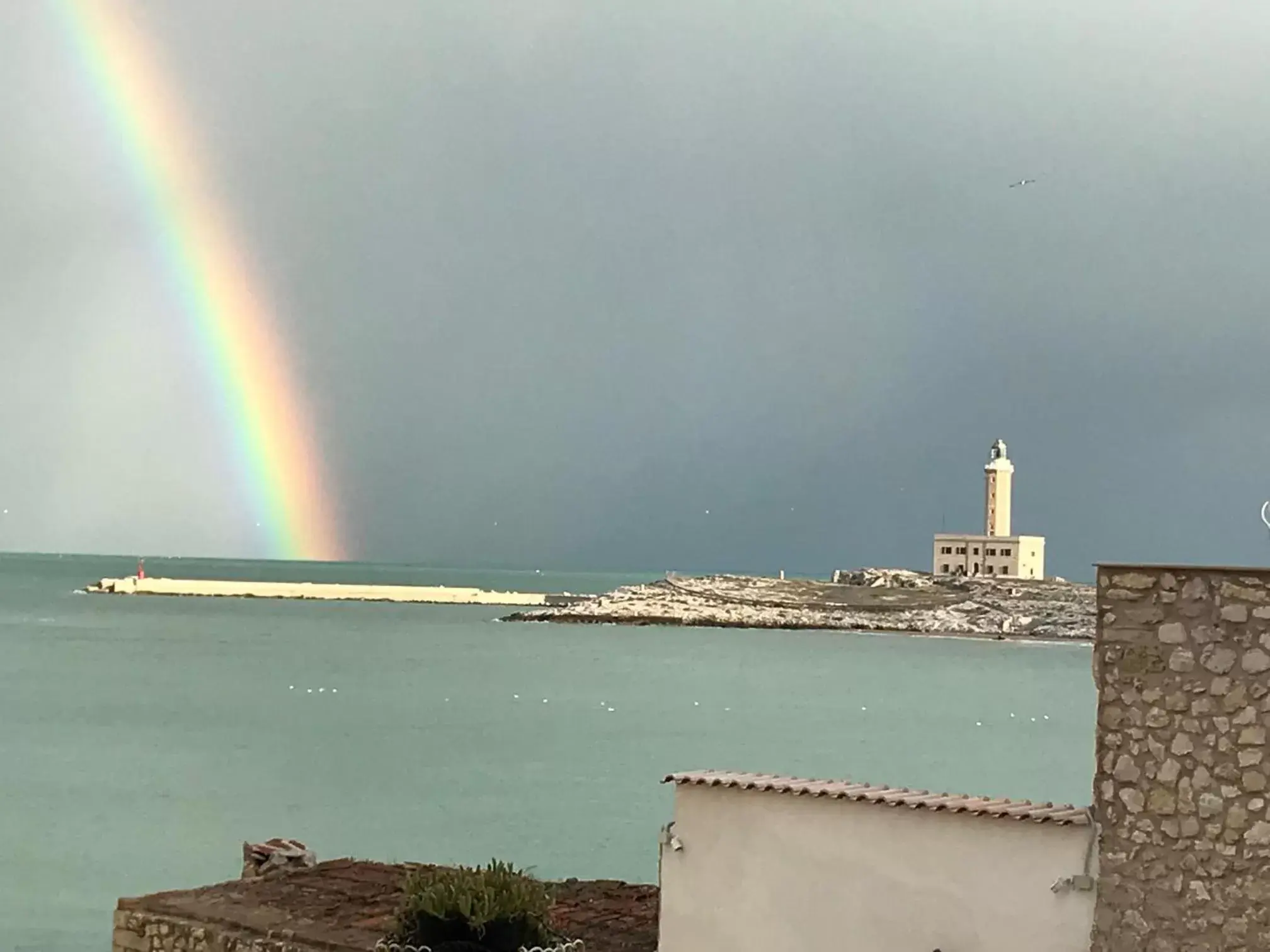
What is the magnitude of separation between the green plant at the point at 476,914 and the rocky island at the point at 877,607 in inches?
3787

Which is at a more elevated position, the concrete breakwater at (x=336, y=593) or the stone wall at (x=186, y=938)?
the concrete breakwater at (x=336, y=593)

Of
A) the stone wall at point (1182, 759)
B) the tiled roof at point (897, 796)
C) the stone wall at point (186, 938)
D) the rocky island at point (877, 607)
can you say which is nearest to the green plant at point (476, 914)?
the tiled roof at point (897, 796)

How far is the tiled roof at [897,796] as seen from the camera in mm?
6602

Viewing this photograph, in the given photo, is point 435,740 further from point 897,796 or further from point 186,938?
point 897,796

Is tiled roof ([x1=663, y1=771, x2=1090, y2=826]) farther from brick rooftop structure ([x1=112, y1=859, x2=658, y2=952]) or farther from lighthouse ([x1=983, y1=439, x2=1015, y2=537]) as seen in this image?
lighthouse ([x1=983, y1=439, x2=1015, y2=537])

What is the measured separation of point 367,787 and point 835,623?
78.5m

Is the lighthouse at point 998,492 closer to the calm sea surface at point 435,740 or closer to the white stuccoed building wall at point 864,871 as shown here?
the calm sea surface at point 435,740

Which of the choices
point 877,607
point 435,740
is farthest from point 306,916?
point 877,607

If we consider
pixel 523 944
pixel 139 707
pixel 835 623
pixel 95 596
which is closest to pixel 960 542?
pixel 835 623

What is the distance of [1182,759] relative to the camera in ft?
20.8

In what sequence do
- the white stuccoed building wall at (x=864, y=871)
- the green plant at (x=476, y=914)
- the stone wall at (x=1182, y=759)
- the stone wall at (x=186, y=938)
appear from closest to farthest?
the stone wall at (x=1182, y=759)
the white stuccoed building wall at (x=864, y=871)
the green plant at (x=476, y=914)
the stone wall at (x=186, y=938)

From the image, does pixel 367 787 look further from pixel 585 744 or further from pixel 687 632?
pixel 687 632

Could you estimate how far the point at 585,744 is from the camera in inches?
1625

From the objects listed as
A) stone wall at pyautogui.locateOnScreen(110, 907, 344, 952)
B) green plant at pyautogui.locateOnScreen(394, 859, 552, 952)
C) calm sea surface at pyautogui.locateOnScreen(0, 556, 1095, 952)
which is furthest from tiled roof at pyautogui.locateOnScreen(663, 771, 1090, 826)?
calm sea surface at pyautogui.locateOnScreen(0, 556, 1095, 952)
